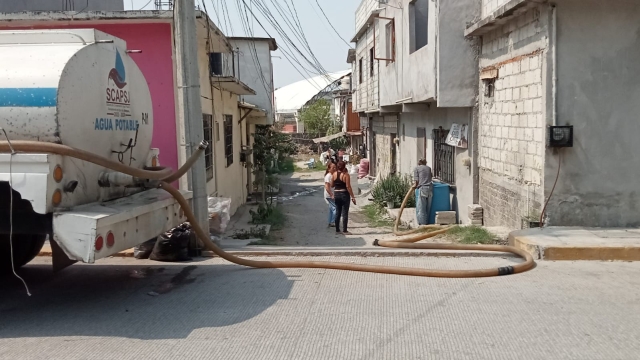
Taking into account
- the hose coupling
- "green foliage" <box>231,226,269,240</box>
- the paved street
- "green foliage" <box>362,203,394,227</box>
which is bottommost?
"green foliage" <box>362,203,394,227</box>

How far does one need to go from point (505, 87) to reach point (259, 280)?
242 inches

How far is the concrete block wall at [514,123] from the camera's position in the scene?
8977 mm

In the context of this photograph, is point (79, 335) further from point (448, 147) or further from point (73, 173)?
point (448, 147)

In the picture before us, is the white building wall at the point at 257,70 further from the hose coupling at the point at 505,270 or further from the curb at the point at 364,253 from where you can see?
the hose coupling at the point at 505,270

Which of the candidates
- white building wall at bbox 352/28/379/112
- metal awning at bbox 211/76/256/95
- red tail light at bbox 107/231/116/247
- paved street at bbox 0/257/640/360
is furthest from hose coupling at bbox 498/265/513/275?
white building wall at bbox 352/28/379/112

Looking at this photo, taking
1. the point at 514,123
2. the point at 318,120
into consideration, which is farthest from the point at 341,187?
the point at 318,120

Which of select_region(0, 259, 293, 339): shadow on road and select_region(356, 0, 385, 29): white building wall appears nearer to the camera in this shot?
select_region(0, 259, 293, 339): shadow on road

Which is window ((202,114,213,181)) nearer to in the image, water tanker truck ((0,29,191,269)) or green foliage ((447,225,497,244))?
green foliage ((447,225,497,244))

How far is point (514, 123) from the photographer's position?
32.7ft

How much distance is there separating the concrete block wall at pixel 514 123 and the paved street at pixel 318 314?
2.71 meters

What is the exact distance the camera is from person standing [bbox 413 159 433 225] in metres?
13.7

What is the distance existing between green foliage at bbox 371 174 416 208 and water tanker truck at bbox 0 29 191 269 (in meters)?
11.2

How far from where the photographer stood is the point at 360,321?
4828 mm

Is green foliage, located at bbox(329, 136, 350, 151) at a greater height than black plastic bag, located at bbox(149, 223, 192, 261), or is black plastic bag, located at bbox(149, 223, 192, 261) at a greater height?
green foliage, located at bbox(329, 136, 350, 151)
